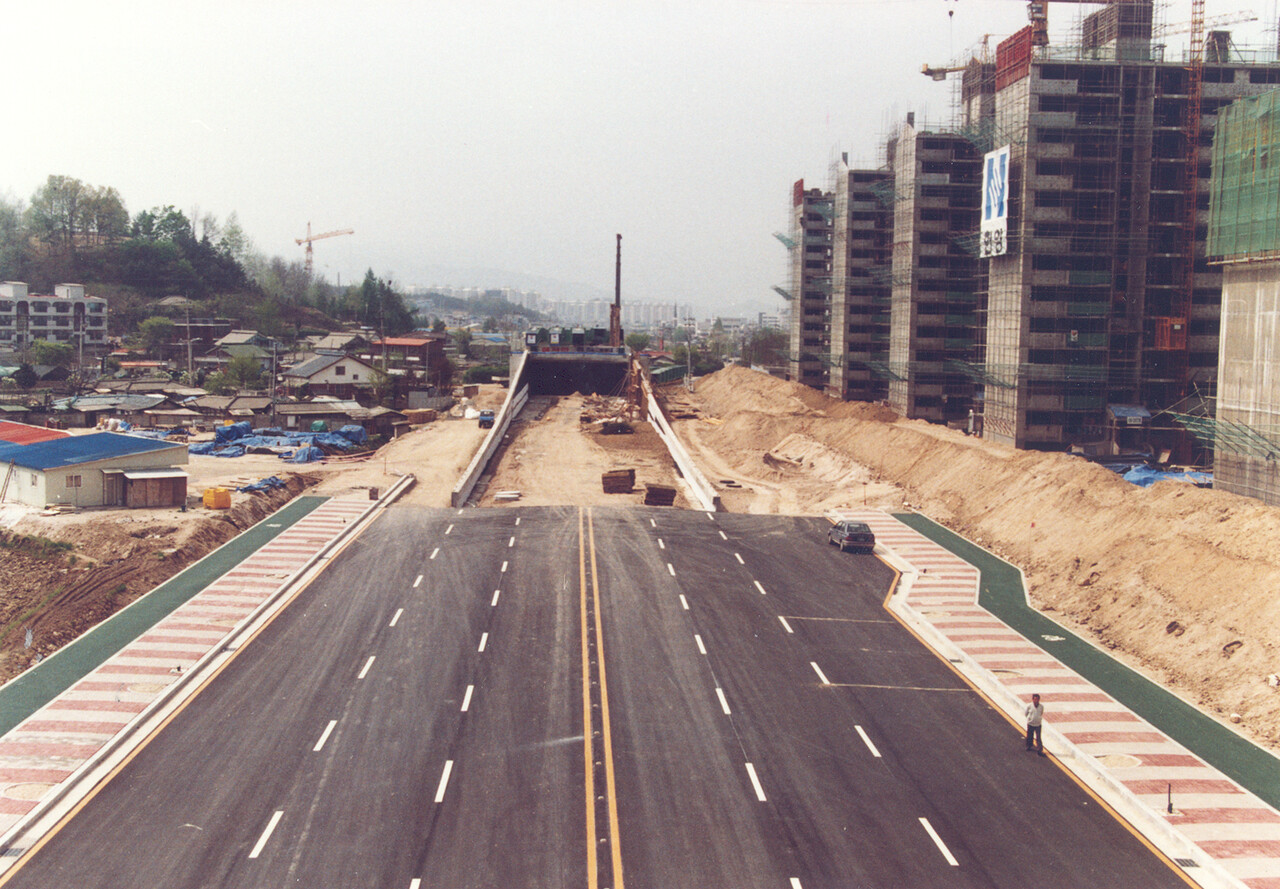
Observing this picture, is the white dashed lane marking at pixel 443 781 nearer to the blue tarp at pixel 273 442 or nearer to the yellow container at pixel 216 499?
the yellow container at pixel 216 499

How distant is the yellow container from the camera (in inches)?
1941

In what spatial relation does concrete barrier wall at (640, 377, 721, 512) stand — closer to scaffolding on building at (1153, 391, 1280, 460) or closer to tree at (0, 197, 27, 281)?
scaffolding on building at (1153, 391, 1280, 460)

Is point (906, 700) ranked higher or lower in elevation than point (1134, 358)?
lower

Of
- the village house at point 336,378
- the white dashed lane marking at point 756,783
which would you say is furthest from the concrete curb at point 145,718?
the village house at point 336,378

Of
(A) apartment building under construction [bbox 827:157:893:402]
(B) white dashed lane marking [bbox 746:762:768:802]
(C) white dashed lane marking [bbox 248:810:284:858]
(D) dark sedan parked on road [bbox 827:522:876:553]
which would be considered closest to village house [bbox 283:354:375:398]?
(A) apartment building under construction [bbox 827:157:893:402]

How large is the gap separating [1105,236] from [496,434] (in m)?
45.9

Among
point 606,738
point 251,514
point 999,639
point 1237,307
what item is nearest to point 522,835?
point 606,738

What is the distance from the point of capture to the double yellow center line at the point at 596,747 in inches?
792

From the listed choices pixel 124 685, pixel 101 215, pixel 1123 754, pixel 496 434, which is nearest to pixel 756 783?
pixel 1123 754

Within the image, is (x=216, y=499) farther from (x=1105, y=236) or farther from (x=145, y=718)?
(x=1105, y=236)

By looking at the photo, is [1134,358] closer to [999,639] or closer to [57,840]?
[999,639]

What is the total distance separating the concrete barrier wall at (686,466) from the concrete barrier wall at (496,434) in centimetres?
1256

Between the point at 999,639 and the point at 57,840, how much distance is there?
2725 cm

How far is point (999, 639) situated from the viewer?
3372cm
